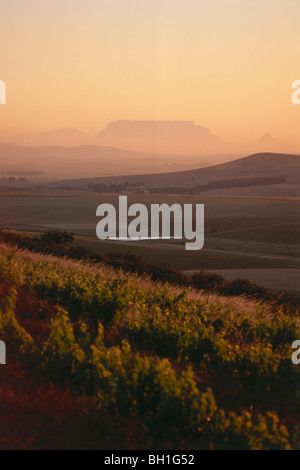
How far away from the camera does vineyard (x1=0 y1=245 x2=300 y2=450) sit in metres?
7.09

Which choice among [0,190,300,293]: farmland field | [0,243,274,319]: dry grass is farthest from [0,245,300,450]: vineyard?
[0,190,300,293]: farmland field

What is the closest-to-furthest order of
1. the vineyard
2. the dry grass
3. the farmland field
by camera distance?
the vineyard
the dry grass
the farmland field

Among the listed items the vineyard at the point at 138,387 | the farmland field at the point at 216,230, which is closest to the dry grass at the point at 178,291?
the vineyard at the point at 138,387

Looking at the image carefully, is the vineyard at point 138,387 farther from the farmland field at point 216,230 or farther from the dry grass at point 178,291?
the farmland field at point 216,230

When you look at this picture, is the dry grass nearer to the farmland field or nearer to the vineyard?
the vineyard

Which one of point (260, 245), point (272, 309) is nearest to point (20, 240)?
point (272, 309)

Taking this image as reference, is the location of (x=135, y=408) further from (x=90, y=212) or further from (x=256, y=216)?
(x=90, y=212)

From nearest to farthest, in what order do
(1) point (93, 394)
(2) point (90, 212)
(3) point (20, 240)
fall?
(1) point (93, 394) < (3) point (20, 240) < (2) point (90, 212)

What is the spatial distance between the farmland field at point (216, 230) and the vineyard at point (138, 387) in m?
28.0

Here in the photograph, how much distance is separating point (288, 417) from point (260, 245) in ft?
233

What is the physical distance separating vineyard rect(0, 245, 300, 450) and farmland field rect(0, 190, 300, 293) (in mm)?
28035

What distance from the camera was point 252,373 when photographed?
30.6 feet

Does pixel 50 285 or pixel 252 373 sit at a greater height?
pixel 50 285

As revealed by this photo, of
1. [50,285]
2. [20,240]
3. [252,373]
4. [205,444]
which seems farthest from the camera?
[20,240]
